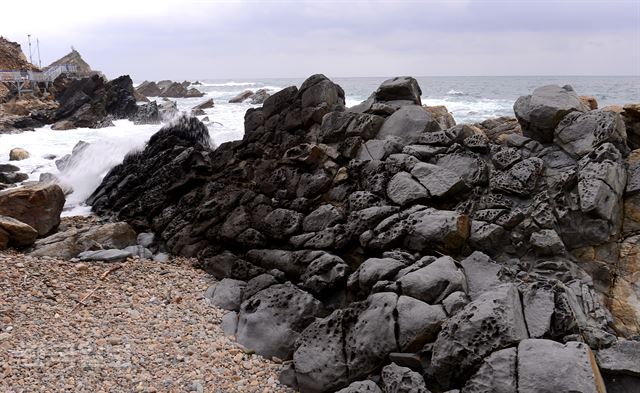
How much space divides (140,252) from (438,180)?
277 inches

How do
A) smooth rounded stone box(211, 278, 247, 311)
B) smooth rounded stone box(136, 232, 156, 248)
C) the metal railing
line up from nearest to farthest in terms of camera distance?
smooth rounded stone box(211, 278, 247, 311) < smooth rounded stone box(136, 232, 156, 248) < the metal railing

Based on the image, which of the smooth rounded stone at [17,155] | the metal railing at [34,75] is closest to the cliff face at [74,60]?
the metal railing at [34,75]

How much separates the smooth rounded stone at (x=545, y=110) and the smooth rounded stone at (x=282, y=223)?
485 cm

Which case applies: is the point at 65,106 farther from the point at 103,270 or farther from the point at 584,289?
the point at 584,289

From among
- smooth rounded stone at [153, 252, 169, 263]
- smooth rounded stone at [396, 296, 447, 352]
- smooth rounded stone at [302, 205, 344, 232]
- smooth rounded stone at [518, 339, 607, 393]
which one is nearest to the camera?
smooth rounded stone at [518, 339, 607, 393]

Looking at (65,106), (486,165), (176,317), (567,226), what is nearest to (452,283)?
(567,226)

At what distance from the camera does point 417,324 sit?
6.53 m

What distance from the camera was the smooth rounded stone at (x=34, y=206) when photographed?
A: 11781 millimetres

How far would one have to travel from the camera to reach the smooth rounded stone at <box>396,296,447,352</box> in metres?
6.45

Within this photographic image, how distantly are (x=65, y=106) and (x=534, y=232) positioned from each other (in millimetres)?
37511

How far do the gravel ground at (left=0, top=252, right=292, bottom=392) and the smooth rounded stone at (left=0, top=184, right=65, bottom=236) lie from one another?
191cm

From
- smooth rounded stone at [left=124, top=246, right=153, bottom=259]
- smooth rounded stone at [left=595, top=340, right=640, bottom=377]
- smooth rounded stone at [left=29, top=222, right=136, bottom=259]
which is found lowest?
smooth rounded stone at [left=124, top=246, right=153, bottom=259]

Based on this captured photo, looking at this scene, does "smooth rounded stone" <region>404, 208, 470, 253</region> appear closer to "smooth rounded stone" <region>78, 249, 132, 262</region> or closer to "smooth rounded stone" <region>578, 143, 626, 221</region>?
"smooth rounded stone" <region>578, 143, 626, 221</region>

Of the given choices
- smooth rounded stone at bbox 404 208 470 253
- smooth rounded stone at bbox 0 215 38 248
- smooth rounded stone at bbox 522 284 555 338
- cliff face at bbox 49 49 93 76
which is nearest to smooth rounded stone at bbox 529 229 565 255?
smooth rounded stone at bbox 404 208 470 253
